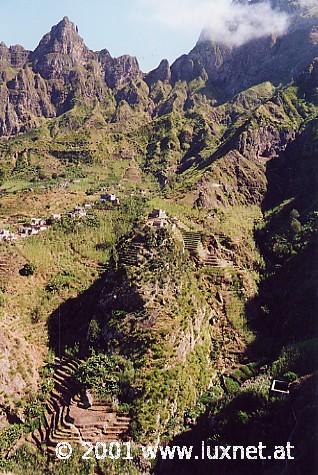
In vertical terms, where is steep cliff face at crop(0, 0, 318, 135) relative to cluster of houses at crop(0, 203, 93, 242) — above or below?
above

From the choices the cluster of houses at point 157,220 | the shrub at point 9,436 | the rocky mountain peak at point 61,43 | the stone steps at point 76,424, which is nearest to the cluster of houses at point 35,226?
the cluster of houses at point 157,220

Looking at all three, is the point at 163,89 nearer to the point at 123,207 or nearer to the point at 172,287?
the point at 123,207

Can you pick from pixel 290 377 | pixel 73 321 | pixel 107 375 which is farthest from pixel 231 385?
pixel 73 321

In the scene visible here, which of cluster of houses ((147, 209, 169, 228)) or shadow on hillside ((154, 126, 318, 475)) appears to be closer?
shadow on hillside ((154, 126, 318, 475))

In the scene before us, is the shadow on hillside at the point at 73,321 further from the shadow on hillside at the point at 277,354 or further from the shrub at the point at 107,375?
the shadow on hillside at the point at 277,354

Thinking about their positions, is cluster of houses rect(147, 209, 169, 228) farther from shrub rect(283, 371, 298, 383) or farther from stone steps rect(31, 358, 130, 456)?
shrub rect(283, 371, 298, 383)

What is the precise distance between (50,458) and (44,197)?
44777 mm

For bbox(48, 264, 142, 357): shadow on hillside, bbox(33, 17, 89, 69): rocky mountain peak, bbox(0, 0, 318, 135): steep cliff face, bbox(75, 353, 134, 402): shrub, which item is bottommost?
bbox(75, 353, 134, 402): shrub

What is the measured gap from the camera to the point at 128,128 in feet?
385

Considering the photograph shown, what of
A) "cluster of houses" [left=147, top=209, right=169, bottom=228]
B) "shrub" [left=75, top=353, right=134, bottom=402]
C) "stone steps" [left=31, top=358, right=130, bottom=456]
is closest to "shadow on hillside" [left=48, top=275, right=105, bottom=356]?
"shrub" [left=75, top=353, right=134, bottom=402]

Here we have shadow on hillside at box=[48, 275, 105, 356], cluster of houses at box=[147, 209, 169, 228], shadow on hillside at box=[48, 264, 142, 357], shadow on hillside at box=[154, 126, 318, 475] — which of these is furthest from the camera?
cluster of houses at box=[147, 209, 169, 228]

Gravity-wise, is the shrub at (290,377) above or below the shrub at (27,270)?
below

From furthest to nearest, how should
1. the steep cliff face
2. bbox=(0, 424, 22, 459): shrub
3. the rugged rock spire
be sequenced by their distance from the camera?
the rugged rock spire → the steep cliff face → bbox=(0, 424, 22, 459): shrub

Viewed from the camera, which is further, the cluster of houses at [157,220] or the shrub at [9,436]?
the cluster of houses at [157,220]
